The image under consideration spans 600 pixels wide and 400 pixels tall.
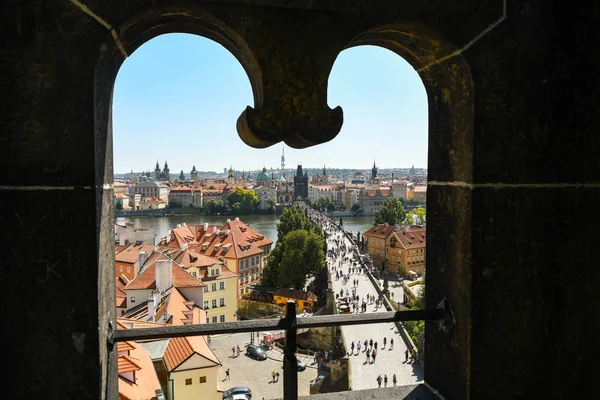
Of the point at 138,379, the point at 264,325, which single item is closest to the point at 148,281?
the point at 138,379

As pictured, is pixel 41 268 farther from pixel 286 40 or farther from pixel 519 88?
pixel 519 88

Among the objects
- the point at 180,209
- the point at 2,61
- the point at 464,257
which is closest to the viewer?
the point at 2,61

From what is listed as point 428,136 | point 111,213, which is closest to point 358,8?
point 428,136

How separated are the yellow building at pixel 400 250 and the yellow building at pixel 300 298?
10710mm

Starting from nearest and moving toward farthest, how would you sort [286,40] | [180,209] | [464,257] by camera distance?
[286,40] → [464,257] → [180,209]

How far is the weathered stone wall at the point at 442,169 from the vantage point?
3.61 ft

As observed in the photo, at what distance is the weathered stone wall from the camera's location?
110cm

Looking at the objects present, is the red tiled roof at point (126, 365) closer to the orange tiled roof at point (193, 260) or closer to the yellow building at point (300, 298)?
the yellow building at point (300, 298)

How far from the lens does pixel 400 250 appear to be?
32312 mm

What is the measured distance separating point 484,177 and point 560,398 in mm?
614

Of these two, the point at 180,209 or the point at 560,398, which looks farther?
the point at 180,209

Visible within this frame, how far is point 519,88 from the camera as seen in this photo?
131 cm

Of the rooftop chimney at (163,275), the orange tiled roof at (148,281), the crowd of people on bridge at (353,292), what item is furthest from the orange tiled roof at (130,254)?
the crowd of people on bridge at (353,292)

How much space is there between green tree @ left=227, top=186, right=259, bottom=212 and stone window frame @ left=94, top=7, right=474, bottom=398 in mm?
70285
